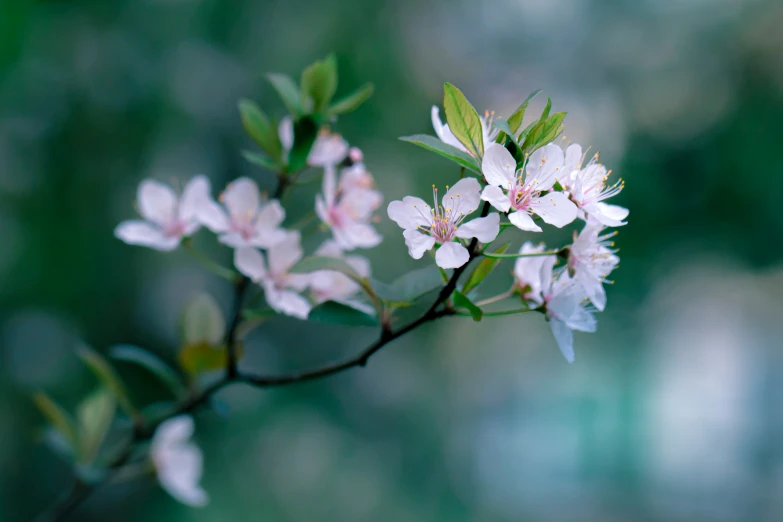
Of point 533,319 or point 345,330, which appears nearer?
point 345,330

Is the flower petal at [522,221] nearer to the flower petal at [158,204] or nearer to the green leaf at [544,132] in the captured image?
the green leaf at [544,132]

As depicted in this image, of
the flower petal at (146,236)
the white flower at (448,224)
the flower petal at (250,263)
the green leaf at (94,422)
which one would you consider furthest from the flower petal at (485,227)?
the green leaf at (94,422)

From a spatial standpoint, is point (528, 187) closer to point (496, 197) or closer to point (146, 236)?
point (496, 197)

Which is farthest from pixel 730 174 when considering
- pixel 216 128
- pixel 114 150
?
pixel 114 150

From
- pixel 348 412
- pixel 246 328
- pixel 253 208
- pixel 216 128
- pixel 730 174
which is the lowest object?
pixel 348 412

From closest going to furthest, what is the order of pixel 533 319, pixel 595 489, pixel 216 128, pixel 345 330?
1. pixel 216 128
2. pixel 345 330
3. pixel 533 319
4. pixel 595 489

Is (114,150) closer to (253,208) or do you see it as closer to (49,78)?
(49,78)
